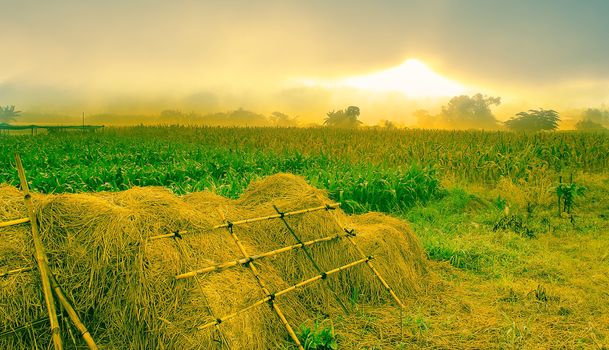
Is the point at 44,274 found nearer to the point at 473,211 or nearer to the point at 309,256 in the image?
the point at 309,256

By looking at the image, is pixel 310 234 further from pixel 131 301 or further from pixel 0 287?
pixel 0 287

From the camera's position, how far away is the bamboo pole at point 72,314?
3.46 metres

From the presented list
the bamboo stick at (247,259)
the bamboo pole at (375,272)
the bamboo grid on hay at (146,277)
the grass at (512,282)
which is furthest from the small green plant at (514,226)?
the bamboo grid on hay at (146,277)

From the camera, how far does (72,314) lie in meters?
3.56

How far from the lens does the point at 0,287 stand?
141 inches

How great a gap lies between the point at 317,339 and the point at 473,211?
7124 millimetres

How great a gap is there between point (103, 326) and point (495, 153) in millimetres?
12507

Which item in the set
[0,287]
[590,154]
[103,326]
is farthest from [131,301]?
[590,154]

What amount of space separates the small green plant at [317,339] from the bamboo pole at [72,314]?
5.24 ft

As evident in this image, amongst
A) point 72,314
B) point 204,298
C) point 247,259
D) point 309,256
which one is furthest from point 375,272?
point 72,314

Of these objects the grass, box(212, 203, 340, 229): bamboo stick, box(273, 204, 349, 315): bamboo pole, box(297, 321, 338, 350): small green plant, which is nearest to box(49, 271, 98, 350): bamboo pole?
box(212, 203, 340, 229): bamboo stick

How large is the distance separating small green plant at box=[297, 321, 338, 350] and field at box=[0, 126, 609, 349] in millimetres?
397

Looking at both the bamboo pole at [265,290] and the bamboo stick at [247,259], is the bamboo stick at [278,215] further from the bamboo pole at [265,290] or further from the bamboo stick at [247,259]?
the bamboo stick at [247,259]

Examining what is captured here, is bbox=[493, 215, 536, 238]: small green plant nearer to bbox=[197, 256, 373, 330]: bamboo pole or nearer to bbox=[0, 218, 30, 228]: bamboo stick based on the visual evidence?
bbox=[197, 256, 373, 330]: bamboo pole
